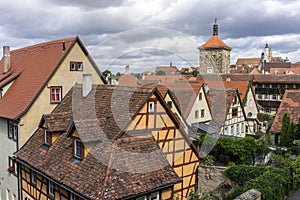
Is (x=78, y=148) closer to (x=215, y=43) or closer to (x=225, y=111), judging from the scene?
(x=225, y=111)

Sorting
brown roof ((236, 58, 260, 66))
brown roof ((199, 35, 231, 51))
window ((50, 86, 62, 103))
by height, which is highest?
brown roof ((236, 58, 260, 66))

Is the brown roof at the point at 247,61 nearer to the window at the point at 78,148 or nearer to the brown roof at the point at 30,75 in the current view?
the brown roof at the point at 30,75

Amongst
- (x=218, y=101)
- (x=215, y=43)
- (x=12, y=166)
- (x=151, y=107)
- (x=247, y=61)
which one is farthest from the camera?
(x=247, y=61)

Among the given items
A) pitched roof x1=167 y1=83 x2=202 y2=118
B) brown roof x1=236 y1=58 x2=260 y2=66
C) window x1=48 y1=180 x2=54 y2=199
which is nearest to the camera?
A: window x1=48 y1=180 x2=54 y2=199

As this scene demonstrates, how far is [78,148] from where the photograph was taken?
1238cm

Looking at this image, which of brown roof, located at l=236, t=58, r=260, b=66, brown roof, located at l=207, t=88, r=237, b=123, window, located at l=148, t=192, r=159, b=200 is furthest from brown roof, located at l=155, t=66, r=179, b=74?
brown roof, located at l=236, t=58, r=260, b=66

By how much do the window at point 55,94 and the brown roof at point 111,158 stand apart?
3718mm

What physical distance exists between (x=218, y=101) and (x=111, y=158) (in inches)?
809

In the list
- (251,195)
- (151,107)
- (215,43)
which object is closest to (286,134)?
(251,195)

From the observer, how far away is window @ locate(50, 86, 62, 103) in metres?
18.0

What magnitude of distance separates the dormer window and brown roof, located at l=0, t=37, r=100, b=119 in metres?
5.97

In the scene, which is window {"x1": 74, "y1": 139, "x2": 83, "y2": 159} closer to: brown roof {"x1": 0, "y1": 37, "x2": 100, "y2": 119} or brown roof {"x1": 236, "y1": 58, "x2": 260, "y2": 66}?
brown roof {"x1": 0, "y1": 37, "x2": 100, "y2": 119}

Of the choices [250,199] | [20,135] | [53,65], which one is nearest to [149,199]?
[250,199]

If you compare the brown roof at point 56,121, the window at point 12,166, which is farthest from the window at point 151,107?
the window at point 12,166
